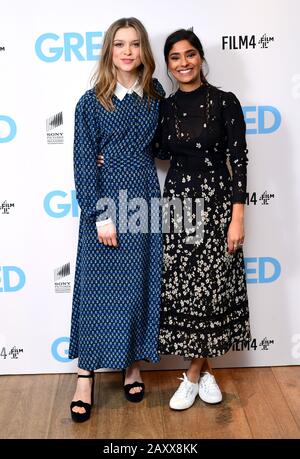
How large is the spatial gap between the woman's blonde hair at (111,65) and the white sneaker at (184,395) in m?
1.08

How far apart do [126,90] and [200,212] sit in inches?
20.0

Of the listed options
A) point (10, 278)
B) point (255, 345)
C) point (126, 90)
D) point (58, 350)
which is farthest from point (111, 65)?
point (255, 345)

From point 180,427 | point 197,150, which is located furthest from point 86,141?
point 180,427

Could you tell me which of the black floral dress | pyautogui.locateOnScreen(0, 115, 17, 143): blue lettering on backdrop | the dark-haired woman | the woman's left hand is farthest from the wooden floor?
pyautogui.locateOnScreen(0, 115, 17, 143): blue lettering on backdrop

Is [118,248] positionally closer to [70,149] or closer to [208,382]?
[70,149]

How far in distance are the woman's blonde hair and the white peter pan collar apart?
14 millimetres

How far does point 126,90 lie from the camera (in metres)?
2.40

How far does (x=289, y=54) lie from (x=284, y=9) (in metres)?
0.17

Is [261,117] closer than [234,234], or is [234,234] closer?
[234,234]

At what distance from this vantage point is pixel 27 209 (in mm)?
2752

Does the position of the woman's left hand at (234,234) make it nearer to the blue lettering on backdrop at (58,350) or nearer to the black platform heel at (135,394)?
the black platform heel at (135,394)

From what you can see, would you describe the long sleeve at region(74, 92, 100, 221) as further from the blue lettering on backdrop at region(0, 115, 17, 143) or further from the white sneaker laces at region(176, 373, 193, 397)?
the white sneaker laces at region(176, 373, 193, 397)

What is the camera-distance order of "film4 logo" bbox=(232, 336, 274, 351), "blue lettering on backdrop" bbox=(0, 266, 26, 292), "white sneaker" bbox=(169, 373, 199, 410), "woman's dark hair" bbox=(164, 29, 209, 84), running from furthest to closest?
"film4 logo" bbox=(232, 336, 274, 351), "blue lettering on backdrop" bbox=(0, 266, 26, 292), "white sneaker" bbox=(169, 373, 199, 410), "woman's dark hair" bbox=(164, 29, 209, 84)

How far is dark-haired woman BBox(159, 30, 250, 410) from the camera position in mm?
2371
